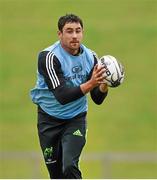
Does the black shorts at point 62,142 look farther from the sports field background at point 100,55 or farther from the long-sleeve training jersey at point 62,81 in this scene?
the sports field background at point 100,55

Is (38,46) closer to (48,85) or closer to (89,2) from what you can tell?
(89,2)

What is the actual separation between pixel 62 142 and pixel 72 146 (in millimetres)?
227

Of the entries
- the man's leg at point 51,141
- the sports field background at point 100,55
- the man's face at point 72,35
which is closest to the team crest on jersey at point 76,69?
the man's face at point 72,35

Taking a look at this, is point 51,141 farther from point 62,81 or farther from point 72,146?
point 62,81

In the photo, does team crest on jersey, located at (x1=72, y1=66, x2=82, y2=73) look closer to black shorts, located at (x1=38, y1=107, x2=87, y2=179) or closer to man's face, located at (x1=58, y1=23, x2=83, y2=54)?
man's face, located at (x1=58, y1=23, x2=83, y2=54)

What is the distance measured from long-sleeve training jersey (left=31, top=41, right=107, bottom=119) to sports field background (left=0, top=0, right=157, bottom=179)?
1152 centimetres

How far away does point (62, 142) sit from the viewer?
43.3 feet

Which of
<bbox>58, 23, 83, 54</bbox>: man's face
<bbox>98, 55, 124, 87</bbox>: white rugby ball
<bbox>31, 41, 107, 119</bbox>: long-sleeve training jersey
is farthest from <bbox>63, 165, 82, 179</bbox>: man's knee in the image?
<bbox>58, 23, 83, 54</bbox>: man's face

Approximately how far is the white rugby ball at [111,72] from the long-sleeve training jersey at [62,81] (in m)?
0.38

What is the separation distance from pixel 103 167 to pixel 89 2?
1586cm

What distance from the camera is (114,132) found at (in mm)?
29812

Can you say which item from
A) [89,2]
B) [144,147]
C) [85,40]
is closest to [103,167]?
[144,147]

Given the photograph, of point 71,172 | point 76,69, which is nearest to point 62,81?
point 76,69

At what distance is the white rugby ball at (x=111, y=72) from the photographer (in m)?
12.7
